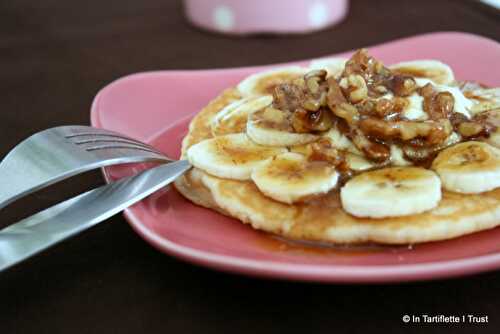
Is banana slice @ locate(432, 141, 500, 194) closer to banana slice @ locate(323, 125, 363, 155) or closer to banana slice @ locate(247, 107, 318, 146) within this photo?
banana slice @ locate(323, 125, 363, 155)

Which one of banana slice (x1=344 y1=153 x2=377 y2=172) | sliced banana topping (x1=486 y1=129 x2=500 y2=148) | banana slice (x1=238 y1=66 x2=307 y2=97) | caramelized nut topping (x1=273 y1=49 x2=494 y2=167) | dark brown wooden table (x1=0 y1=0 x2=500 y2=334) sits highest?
caramelized nut topping (x1=273 y1=49 x2=494 y2=167)

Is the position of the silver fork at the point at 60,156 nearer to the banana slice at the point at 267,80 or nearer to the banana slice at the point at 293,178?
the banana slice at the point at 293,178

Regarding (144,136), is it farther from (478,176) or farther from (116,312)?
(478,176)

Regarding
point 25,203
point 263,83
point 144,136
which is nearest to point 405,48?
point 263,83

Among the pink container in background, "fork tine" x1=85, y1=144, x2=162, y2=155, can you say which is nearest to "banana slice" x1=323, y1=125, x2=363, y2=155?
"fork tine" x1=85, y1=144, x2=162, y2=155

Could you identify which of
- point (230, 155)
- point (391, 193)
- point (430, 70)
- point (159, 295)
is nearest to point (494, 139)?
point (391, 193)

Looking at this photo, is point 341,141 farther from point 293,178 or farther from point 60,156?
point 60,156

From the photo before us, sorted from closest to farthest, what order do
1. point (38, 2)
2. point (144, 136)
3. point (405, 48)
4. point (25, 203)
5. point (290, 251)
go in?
point (290, 251) → point (25, 203) → point (144, 136) → point (405, 48) → point (38, 2)
